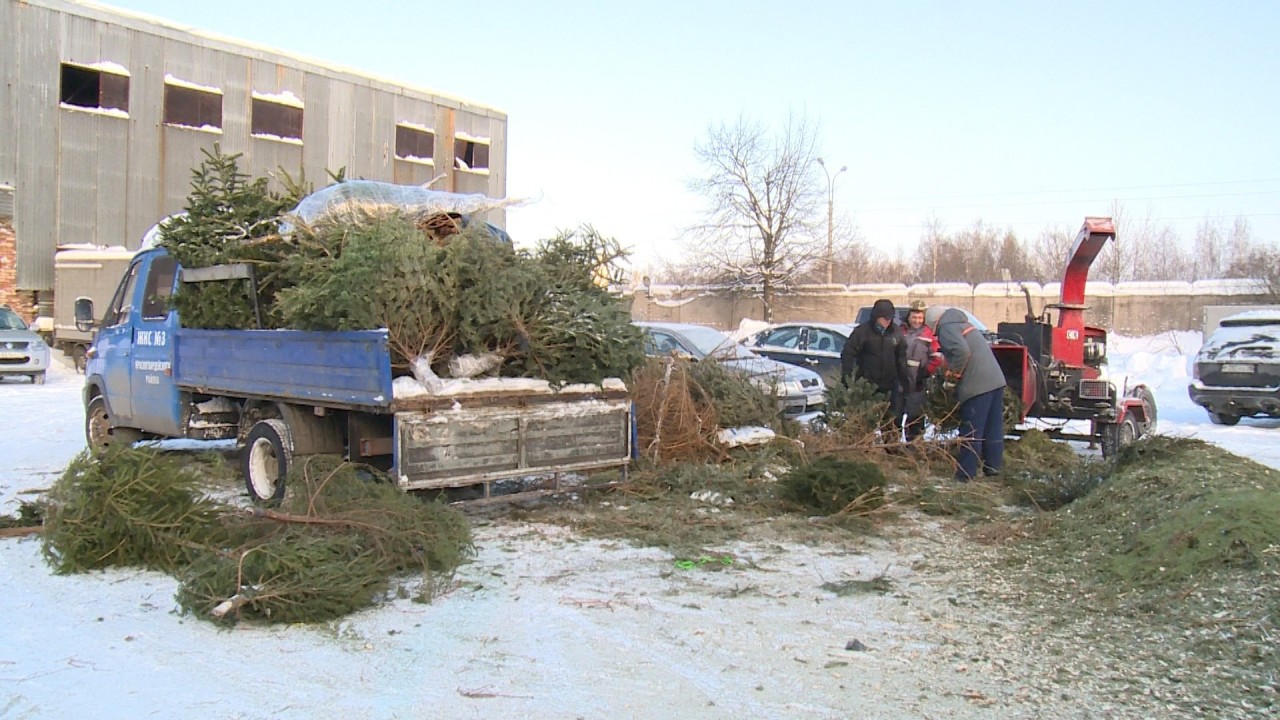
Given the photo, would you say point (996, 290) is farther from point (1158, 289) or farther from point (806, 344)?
point (806, 344)

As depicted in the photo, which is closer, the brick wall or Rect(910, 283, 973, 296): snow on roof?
the brick wall

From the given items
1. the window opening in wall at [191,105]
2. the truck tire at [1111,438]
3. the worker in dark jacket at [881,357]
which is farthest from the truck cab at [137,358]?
the window opening in wall at [191,105]

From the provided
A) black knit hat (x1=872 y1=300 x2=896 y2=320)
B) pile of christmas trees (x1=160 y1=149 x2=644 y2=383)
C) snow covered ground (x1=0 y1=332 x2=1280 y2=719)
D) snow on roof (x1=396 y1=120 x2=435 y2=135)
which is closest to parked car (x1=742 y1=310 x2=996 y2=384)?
black knit hat (x1=872 y1=300 x2=896 y2=320)

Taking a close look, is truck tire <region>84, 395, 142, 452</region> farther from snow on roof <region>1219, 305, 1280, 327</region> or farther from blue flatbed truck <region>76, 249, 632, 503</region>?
snow on roof <region>1219, 305, 1280, 327</region>

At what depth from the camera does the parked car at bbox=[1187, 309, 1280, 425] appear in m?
14.6

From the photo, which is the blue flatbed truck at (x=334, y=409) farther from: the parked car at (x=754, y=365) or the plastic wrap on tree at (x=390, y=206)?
the parked car at (x=754, y=365)

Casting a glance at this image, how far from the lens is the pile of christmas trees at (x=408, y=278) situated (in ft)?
23.0

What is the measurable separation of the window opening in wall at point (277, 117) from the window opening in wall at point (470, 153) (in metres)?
6.49

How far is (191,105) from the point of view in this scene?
32188 mm

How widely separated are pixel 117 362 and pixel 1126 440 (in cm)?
1090

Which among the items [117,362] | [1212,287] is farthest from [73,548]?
A: [1212,287]

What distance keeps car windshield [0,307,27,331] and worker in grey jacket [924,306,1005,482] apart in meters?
21.5

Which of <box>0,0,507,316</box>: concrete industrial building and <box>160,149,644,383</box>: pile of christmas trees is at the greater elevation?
<box>0,0,507,316</box>: concrete industrial building

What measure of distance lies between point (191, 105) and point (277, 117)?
283 cm
